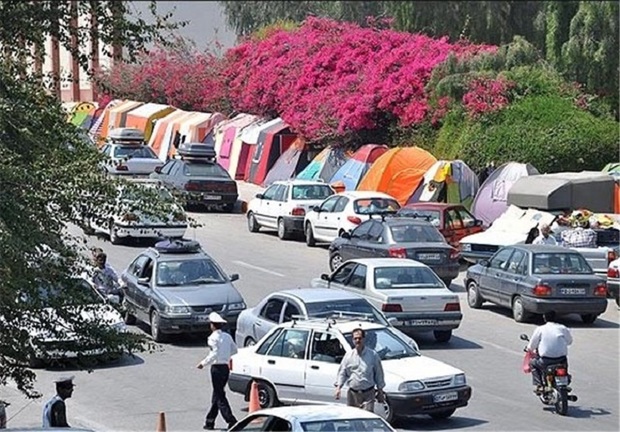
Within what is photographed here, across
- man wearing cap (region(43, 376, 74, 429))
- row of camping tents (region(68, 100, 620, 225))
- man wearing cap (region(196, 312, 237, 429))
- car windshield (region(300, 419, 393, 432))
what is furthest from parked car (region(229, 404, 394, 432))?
row of camping tents (region(68, 100, 620, 225))

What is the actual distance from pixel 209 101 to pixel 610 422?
35.4 meters

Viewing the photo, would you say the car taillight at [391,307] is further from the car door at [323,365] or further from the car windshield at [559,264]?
the car door at [323,365]

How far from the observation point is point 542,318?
24781 mm

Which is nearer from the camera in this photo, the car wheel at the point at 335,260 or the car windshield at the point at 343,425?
the car windshield at the point at 343,425

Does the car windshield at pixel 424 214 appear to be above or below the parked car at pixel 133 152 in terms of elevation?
below

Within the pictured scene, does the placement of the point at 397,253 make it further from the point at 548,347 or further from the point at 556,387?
the point at 556,387

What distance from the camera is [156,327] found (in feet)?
73.8

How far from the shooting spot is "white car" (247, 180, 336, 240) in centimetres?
3469

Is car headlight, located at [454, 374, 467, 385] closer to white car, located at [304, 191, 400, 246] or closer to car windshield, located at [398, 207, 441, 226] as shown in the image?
car windshield, located at [398, 207, 441, 226]

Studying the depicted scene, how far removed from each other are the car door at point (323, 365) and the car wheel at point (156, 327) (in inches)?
226

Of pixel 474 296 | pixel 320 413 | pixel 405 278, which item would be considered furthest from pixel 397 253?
pixel 320 413

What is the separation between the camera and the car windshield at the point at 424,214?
30333 mm

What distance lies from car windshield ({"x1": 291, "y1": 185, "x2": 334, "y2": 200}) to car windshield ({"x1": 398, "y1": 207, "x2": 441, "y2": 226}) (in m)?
4.96

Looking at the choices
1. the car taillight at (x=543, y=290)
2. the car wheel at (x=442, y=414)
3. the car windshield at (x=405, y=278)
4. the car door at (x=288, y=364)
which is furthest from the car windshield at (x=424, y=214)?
the car wheel at (x=442, y=414)
